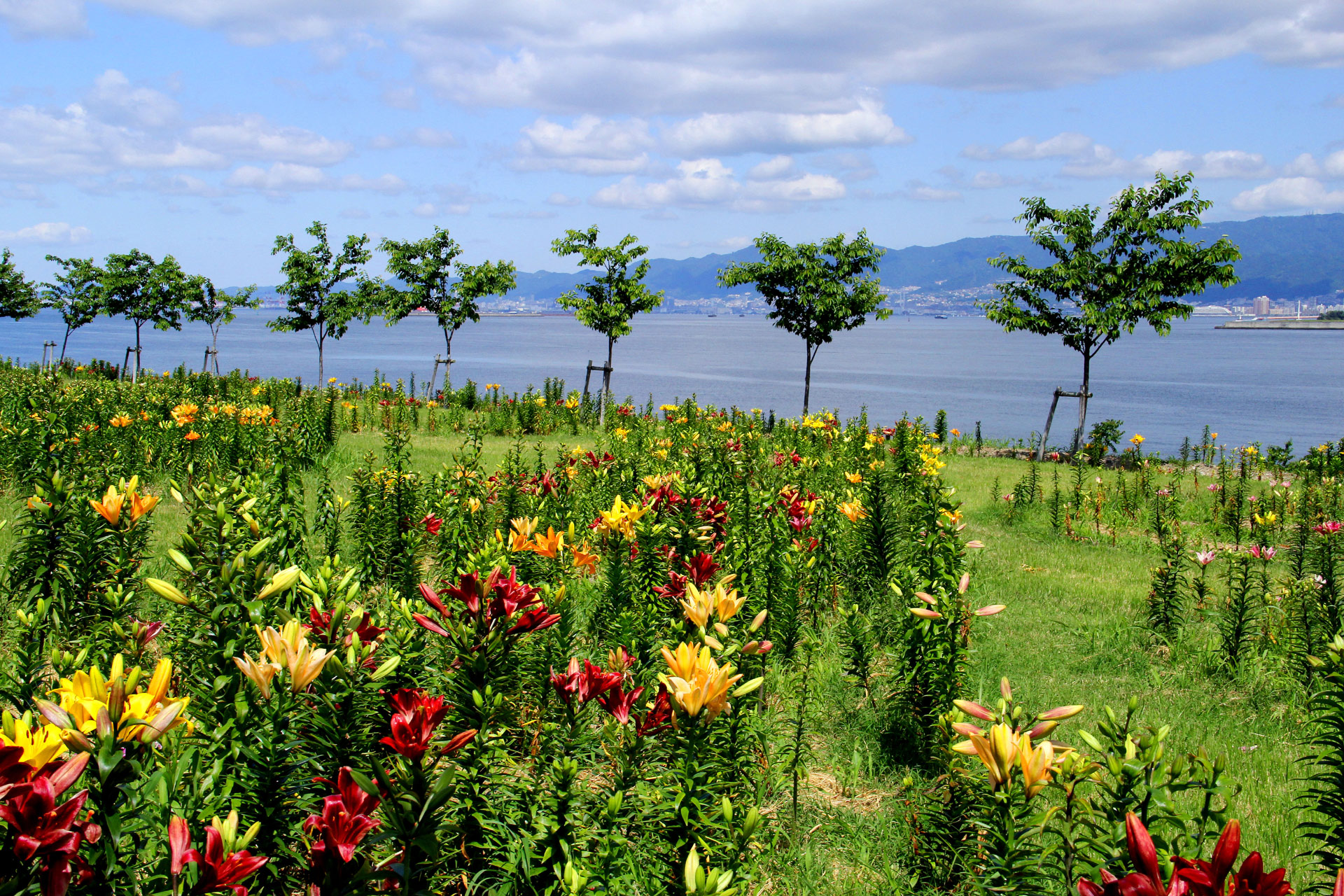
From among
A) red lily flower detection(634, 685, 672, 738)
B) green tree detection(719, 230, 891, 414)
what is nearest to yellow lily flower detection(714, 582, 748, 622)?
red lily flower detection(634, 685, 672, 738)

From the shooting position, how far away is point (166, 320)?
83.5ft

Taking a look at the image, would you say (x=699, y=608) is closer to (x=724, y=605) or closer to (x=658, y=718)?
(x=724, y=605)

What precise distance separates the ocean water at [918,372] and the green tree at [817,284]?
2.12 meters

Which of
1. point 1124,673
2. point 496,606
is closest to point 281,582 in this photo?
point 496,606

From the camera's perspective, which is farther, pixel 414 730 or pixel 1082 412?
pixel 1082 412

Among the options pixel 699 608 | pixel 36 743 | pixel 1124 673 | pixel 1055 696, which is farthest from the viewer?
pixel 1124 673

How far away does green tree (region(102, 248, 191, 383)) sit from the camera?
24719 millimetres

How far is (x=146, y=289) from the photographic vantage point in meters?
24.7

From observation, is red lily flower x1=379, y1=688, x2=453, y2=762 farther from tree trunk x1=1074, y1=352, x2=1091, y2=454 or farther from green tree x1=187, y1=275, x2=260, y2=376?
green tree x1=187, y1=275, x2=260, y2=376

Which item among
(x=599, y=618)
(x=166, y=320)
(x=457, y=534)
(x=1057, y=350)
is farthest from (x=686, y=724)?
(x=1057, y=350)

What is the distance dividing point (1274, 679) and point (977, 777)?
343 cm

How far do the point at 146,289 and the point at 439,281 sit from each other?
10.5 metres

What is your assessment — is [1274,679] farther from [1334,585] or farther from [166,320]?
[166,320]

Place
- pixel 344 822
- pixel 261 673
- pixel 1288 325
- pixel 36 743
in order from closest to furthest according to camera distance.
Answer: pixel 36 743 → pixel 344 822 → pixel 261 673 → pixel 1288 325
